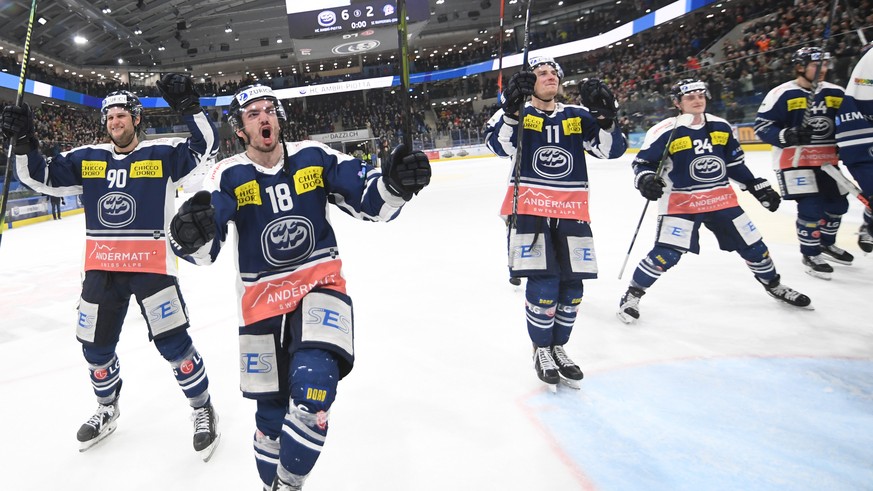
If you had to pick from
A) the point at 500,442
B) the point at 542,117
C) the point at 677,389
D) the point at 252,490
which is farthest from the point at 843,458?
the point at 252,490

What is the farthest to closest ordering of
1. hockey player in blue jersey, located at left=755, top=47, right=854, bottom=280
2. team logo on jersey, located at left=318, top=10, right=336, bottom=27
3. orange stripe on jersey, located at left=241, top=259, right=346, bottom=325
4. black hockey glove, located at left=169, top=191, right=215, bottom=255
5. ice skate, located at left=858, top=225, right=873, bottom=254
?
team logo on jersey, located at left=318, top=10, right=336, bottom=27 → hockey player in blue jersey, located at left=755, top=47, right=854, bottom=280 → ice skate, located at left=858, top=225, right=873, bottom=254 → orange stripe on jersey, located at left=241, top=259, right=346, bottom=325 → black hockey glove, located at left=169, top=191, right=215, bottom=255

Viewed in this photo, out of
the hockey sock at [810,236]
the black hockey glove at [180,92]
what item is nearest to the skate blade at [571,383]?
the black hockey glove at [180,92]

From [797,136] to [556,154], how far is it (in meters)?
2.71

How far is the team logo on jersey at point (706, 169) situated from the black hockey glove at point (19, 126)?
13.1ft

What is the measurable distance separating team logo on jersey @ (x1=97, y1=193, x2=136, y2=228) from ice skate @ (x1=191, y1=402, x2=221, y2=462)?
1.03 metres

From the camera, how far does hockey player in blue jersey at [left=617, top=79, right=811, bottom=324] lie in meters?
3.48

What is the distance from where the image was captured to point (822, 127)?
4.17 metres

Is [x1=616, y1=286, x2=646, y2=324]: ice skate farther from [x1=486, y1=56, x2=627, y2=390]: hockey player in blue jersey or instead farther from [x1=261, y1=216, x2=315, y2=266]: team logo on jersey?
[x1=261, y1=216, x2=315, y2=266]: team logo on jersey

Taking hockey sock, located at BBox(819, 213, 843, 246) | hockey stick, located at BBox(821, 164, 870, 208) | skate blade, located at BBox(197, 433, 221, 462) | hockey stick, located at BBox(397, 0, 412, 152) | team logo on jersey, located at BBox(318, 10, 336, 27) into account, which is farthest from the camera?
team logo on jersey, located at BBox(318, 10, 336, 27)

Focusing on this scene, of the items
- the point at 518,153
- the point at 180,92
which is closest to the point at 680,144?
the point at 518,153

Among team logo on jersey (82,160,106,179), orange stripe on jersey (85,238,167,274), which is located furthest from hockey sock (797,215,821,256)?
team logo on jersey (82,160,106,179)

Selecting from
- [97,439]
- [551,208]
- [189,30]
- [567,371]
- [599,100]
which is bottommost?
[97,439]

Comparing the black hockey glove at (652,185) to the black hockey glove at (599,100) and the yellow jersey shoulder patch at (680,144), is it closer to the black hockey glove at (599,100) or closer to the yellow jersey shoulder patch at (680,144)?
the yellow jersey shoulder patch at (680,144)

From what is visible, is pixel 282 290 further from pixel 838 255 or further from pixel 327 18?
pixel 327 18
